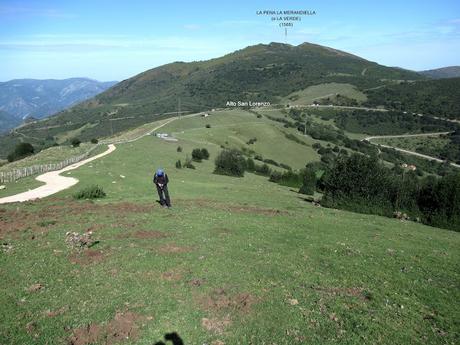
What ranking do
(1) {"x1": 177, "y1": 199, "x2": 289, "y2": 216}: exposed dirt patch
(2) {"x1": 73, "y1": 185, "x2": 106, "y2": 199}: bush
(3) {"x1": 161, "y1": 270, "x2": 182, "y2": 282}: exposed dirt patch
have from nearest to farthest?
(3) {"x1": 161, "y1": 270, "x2": 182, "y2": 282}: exposed dirt patch
(1) {"x1": 177, "y1": 199, "x2": 289, "y2": 216}: exposed dirt patch
(2) {"x1": 73, "y1": 185, "x2": 106, "y2": 199}: bush

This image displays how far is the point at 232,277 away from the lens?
47.2 feet

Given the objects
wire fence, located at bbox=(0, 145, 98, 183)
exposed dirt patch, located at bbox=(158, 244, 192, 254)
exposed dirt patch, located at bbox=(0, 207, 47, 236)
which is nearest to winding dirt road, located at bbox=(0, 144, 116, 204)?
wire fence, located at bbox=(0, 145, 98, 183)

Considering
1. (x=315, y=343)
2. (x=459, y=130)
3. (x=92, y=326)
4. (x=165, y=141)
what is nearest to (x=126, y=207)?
(x=92, y=326)

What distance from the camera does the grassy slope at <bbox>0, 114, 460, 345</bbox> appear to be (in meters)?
11.3

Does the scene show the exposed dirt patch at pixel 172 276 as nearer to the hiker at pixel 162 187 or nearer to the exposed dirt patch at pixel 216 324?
the exposed dirt patch at pixel 216 324

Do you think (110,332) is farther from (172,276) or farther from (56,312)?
(172,276)

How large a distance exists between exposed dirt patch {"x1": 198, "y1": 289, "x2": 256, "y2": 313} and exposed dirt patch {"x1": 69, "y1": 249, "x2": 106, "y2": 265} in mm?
5188

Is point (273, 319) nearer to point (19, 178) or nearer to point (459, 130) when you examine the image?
point (19, 178)

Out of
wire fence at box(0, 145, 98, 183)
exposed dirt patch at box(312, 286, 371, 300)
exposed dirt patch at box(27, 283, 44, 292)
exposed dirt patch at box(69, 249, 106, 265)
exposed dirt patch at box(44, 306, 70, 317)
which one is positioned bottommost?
wire fence at box(0, 145, 98, 183)

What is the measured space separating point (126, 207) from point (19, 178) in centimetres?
2030

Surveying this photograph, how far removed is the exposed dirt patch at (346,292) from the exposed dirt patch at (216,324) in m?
3.71

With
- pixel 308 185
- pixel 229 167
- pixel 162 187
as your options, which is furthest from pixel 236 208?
pixel 229 167

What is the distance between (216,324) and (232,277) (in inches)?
119

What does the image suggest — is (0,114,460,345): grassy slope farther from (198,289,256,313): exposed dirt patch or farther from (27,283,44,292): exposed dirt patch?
(27,283,44,292): exposed dirt patch
